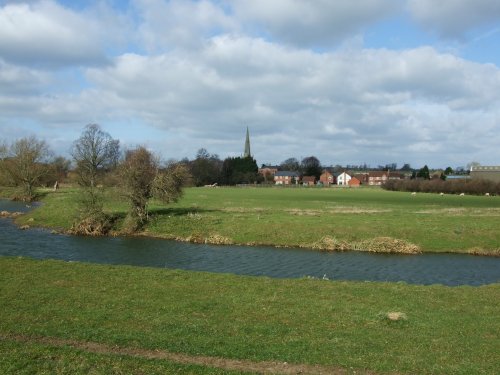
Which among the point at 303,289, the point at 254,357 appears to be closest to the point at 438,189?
the point at 303,289

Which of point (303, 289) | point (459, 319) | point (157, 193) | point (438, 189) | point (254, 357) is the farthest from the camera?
point (438, 189)

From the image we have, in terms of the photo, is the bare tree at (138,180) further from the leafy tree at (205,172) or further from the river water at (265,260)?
the leafy tree at (205,172)

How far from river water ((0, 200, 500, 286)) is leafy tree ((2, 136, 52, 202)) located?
45107mm

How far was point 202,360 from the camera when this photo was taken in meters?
9.78

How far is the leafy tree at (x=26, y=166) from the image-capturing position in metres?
82.3

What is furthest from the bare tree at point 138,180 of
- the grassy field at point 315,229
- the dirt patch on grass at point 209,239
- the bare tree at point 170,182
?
the dirt patch on grass at point 209,239

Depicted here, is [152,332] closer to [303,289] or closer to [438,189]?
[303,289]

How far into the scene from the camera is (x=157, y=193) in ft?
153

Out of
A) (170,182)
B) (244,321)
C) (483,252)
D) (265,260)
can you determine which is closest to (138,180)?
(170,182)

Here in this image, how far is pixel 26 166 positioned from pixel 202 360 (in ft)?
270

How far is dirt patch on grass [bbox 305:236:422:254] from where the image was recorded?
37.0 m

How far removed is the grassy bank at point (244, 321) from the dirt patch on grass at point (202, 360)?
0.59ft

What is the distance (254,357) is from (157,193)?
38.1 meters

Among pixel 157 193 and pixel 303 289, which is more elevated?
pixel 157 193
